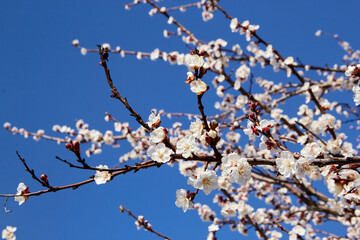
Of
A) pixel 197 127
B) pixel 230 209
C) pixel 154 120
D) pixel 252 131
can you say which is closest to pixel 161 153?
pixel 154 120

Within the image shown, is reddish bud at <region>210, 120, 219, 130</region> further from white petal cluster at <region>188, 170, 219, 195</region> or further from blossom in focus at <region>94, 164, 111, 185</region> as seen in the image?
blossom in focus at <region>94, 164, 111, 185</region>

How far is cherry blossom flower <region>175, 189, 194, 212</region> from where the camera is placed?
170 centimetres

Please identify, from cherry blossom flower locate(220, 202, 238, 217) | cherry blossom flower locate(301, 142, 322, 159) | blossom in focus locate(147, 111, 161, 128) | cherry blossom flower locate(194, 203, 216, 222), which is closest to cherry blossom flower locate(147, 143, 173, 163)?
blossom in focus locate(147, 111, 161, 128)

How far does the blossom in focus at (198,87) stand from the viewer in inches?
64.5

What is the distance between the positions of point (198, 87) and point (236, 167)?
0.55 m

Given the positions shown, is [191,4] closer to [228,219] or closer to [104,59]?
[228,219]

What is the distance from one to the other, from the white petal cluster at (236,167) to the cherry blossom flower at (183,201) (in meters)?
0.28

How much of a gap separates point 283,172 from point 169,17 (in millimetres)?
5297

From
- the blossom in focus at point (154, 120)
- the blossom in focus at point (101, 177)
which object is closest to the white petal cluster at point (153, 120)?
the blossom in focus at point (154, 120)

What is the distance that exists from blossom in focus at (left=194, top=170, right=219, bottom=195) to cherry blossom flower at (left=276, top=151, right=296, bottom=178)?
15.8 inches

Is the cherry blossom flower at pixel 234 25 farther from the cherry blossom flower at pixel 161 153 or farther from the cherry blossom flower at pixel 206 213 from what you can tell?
the cherry blossom flower at pixel 206 213

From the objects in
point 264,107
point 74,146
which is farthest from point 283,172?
point 264,107

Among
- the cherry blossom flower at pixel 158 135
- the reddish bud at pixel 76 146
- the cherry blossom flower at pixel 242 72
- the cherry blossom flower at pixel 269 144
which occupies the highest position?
the cherry blossom flower at pixel 242 72

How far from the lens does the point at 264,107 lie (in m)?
4.81
